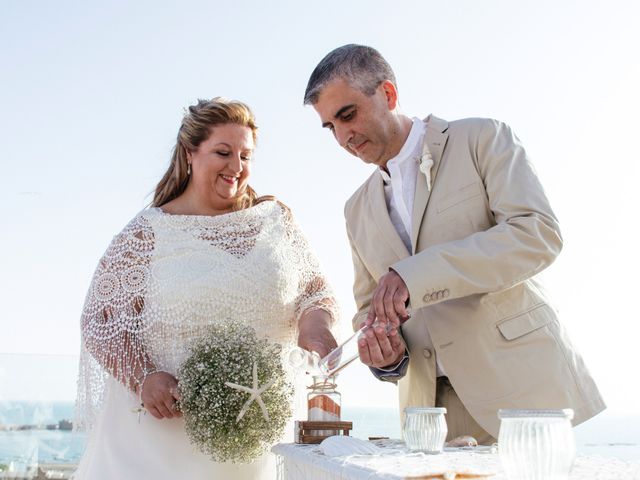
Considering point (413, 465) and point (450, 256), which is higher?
point (450, 256)

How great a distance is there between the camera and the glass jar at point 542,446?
1260mm

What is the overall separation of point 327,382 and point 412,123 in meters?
1.06

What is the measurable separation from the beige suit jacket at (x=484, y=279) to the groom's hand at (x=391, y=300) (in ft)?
0.09

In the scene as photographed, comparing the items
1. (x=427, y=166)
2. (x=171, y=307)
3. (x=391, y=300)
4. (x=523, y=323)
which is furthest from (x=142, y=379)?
(x=523, y=323)

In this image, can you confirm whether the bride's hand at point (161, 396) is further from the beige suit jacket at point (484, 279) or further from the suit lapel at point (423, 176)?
the suit lapel at point (423, 176)

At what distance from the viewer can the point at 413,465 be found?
1.56 meters

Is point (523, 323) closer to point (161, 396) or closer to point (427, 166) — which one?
point (427, 166)

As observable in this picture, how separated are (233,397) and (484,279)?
35.7 inches

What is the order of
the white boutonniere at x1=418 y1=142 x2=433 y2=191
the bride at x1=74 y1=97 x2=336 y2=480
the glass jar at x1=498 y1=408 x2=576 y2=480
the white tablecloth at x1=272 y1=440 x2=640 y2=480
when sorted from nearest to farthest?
the glass jar at x1=498 y1=408 x2=576 y2=480 → the white tablecloth at x1=272 y1=440 x2=640 y2=480 → the white boutonniere at x1=418 y1=142 x2=433 y2=191 → the bride at x1=74 y1=97 x2=336 y2=480

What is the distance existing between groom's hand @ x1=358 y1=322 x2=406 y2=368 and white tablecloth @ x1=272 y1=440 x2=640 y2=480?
40 cm

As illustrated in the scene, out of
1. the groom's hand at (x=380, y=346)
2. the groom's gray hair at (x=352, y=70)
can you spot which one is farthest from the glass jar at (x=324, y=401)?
the groom's gray hair at (x=352, y=70)

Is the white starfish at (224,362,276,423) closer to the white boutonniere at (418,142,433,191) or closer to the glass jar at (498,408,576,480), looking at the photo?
the white boutonniere at (418,142,433,191)

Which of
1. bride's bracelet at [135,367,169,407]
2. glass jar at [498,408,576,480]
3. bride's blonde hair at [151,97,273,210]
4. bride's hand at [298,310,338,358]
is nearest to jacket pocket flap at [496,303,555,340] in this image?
bride's hand at [298,310,338,358]

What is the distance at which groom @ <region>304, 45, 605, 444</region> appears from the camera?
2.21 metres
